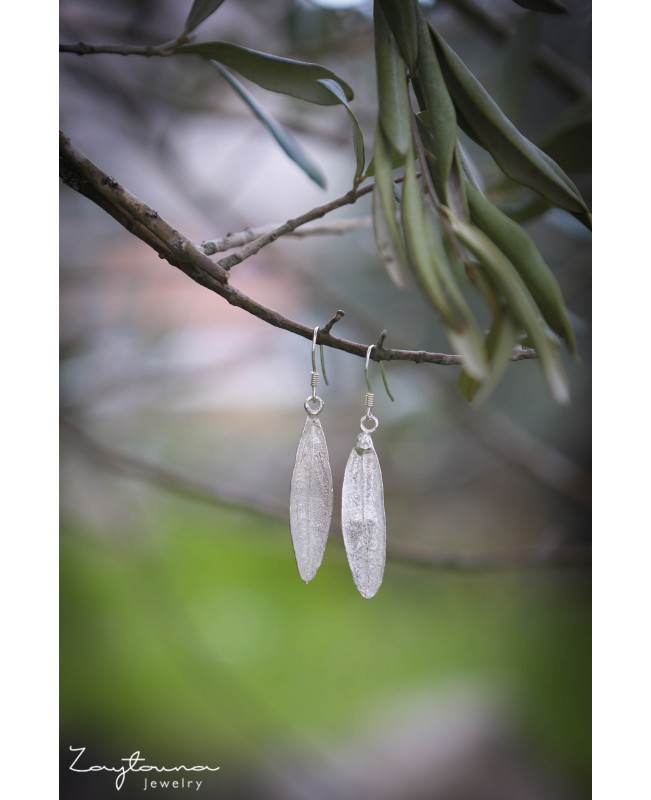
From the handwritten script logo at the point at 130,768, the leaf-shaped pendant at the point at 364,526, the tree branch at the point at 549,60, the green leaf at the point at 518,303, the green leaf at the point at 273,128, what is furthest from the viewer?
the tree branch at the point at 549,60

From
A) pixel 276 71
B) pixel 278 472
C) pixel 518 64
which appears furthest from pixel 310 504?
pixel 278 472

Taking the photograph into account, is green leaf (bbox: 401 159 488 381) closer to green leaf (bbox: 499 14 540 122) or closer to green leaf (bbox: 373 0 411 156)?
green leaf (bbox: 373 0 411 156)

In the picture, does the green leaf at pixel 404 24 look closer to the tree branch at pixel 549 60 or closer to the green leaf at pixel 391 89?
the green leaf at pixel 391 89

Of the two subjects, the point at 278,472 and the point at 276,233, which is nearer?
the point at 276,233

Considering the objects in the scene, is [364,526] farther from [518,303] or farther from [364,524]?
[518,303]

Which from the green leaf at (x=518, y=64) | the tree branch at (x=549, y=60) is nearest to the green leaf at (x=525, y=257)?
the green leaf at (x=518, y=64)

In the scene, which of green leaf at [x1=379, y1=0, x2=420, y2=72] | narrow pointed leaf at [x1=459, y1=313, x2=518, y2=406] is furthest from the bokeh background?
narrow pointed leaf at [x1=459, y1=313, x2=518, y2=406]
